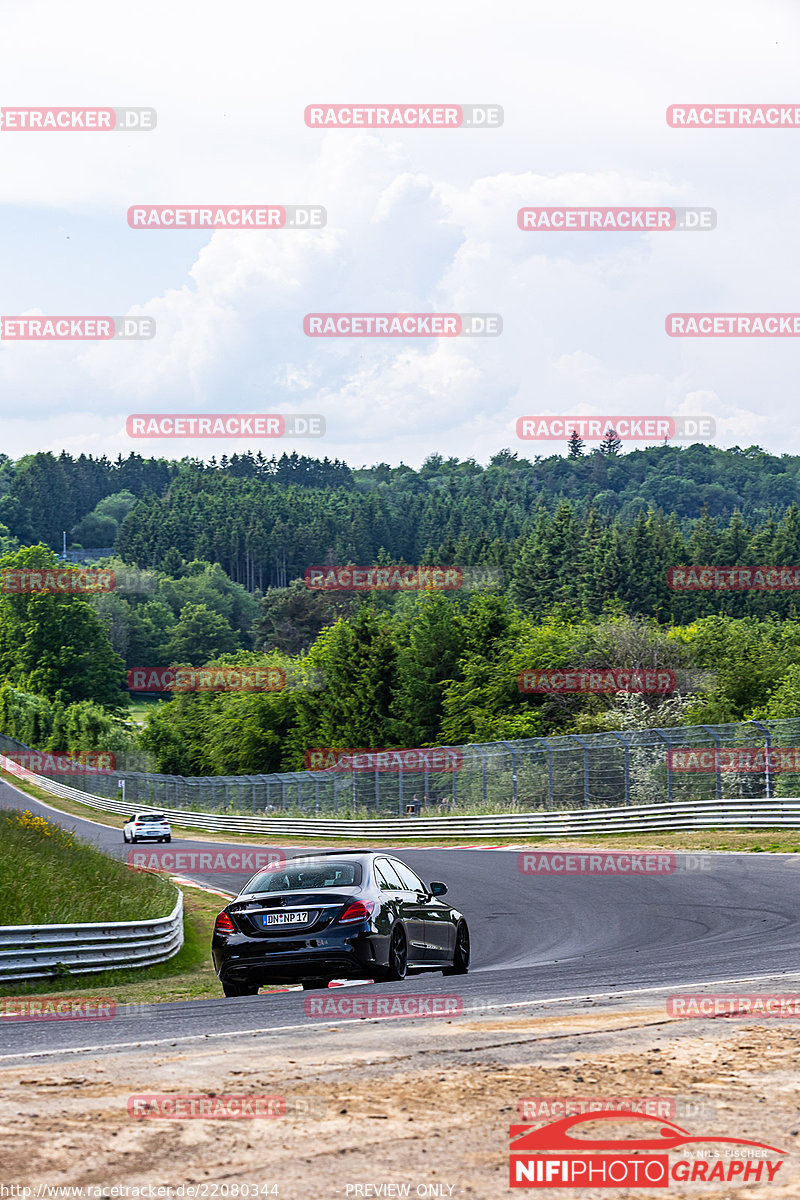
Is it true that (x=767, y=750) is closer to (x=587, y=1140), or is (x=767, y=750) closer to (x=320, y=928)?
(x=320, y=928)

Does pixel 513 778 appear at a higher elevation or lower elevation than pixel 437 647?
lower

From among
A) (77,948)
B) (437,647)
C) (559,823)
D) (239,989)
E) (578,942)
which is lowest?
(559,823)

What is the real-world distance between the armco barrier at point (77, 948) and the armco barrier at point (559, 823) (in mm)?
17058

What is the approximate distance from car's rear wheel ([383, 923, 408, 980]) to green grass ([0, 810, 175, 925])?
5037mm

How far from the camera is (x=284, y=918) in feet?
38.8

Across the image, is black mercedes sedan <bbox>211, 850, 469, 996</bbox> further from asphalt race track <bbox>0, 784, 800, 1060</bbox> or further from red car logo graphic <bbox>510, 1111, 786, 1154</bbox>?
red car logo graphic <bbox>510, 1111, 786, 1154</bbox>

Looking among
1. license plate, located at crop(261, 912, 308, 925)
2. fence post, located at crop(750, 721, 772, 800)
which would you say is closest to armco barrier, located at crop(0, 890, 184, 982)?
license plate, located at crop(261, 912, 308, 925)

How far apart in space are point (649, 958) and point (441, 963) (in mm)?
2067

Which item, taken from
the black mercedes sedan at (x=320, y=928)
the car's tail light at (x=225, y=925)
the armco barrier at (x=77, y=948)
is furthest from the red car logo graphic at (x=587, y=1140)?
the armco barrier at (x=77, y=948)

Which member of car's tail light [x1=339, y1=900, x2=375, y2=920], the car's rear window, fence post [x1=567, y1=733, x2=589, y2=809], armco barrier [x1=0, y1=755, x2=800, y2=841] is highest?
the car's rear window

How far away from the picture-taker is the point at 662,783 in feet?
111

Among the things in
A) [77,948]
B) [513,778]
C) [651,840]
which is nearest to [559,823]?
[513,778]

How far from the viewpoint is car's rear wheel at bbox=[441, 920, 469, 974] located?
44.5ft

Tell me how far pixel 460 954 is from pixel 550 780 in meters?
24.4
